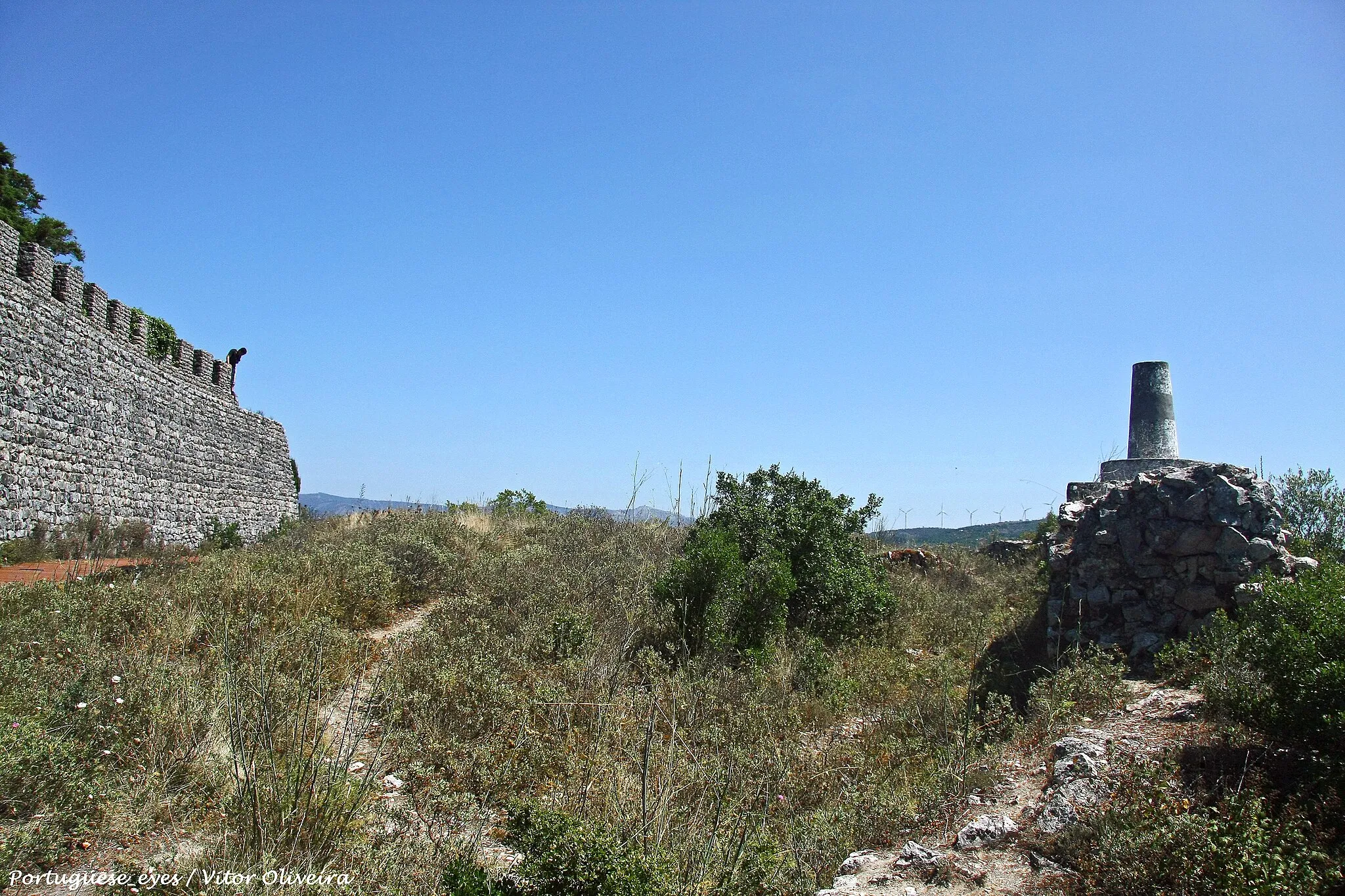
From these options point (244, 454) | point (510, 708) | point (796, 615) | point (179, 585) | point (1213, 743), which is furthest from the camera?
point (244, 454)

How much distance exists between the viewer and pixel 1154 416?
11.8 metres

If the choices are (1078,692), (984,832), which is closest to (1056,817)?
(984,832)

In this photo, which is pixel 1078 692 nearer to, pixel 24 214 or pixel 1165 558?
pixel 1165 558

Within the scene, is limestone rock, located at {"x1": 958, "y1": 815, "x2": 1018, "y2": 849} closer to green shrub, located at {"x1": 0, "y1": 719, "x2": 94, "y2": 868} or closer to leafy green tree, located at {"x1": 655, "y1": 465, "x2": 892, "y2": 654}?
leafy green tree, located at {"x1": 655, "y1": 465, "x2": 892, "y2": 654}

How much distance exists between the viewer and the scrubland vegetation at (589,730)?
10.7ft

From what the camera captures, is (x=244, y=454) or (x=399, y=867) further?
(x=244, y=454)

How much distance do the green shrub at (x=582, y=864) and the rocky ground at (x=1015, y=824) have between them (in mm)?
1144

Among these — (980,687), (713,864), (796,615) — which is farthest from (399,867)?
(796,615)

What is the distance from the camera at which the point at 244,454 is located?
18.9 metres

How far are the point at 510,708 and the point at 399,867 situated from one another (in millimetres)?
2093

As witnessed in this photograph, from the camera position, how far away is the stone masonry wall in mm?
7004

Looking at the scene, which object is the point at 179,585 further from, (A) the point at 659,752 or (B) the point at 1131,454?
(B) the point at 1131,454

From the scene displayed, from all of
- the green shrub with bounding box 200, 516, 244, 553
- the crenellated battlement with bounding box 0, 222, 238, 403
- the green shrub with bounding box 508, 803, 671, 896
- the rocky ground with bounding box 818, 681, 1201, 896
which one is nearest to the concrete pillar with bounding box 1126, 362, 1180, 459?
the rocky ground with bounding box 818, 681, 1201, 896

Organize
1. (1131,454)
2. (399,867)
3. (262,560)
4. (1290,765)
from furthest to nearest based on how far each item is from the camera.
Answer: (1131,454), (262,560), (1290,765), (399,867)
